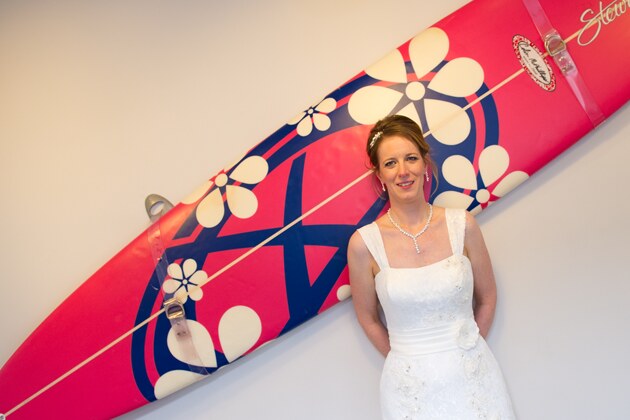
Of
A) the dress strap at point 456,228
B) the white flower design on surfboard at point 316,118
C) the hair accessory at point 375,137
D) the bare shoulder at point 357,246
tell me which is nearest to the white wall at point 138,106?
the white flower design on surfboard at point 316,118

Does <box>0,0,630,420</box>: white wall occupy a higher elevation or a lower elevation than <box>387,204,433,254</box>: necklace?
higher

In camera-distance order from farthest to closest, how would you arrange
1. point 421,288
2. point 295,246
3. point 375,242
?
1. point 295,246
2. point 375,242
3. point 421,288

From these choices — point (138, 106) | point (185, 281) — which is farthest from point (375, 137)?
point (138, 106)

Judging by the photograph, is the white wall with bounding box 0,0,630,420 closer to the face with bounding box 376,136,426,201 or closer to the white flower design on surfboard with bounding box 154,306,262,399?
the white flower design on surfboard with bounding box 154,306,262,399

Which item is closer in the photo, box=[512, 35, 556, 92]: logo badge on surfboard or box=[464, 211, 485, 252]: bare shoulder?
box=[464, 211, 485, 252]: bare shoulder

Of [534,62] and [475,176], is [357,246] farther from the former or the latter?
[534,62]

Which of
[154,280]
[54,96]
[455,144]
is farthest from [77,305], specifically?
[455,144]

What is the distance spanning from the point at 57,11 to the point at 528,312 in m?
2.04

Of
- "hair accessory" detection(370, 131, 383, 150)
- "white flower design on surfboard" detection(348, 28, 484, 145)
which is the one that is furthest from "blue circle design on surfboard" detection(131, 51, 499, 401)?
"hair accessory" detection(370, 131, 383, 150)

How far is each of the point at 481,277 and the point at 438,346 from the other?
0.90 ft

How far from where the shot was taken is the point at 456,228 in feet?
5.46

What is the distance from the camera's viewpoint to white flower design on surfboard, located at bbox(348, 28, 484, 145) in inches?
71.2

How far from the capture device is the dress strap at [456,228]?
1646 mm

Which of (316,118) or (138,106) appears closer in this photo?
(316,118)
